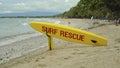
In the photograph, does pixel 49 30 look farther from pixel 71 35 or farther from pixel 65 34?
pixel 71 35

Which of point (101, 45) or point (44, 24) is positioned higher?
point (44, 24)

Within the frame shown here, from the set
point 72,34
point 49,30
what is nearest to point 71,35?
point 72,34

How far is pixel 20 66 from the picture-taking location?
9016 mm

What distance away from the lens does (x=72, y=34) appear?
12617 mm

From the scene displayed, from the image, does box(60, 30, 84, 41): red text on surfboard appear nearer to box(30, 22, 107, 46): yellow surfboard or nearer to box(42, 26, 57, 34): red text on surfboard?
box(30, 22, 107, 46): yellow surfboard

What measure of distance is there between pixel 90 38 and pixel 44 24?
7.29 feet

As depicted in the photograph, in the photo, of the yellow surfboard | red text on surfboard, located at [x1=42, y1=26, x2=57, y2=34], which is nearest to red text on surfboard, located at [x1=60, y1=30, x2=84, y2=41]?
the yellow surfboard

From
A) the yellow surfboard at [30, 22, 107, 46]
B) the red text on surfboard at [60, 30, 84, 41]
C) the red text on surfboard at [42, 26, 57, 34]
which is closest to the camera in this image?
the yellow surfboard at [30, 22, 107, 46]

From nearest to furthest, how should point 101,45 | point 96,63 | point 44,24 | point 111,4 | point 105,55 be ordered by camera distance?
point 96,63 → point 105,55 → point 101,45 → point 44,24 → point 111,4

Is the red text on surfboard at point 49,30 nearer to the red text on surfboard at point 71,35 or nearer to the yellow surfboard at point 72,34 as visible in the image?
the yellow surfboard at point 72,34

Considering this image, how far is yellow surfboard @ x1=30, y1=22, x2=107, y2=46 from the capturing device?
12383 mm

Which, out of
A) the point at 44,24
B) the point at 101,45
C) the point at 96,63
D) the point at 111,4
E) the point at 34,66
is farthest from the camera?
the point at 111,4

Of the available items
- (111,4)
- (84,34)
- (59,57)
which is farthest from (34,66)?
(111,4)

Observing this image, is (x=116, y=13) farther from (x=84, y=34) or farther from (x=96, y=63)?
(x=96, y=63)
